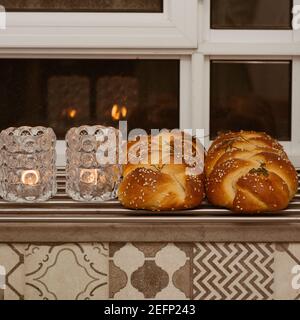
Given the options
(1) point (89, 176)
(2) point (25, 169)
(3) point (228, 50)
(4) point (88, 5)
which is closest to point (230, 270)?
(1) point (89, 176)

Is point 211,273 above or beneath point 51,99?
beneath

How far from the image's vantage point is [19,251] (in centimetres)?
138

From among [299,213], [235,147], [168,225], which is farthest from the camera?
[235,147]

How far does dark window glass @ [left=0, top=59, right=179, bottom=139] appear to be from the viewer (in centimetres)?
196

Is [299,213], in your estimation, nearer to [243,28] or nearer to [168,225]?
[168,225]

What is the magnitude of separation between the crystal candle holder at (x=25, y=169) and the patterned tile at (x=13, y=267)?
0.70 ft

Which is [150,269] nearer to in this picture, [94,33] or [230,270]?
[230,270]

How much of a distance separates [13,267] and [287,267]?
1.64 ft

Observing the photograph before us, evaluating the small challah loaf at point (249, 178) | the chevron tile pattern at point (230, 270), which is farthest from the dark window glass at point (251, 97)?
the chevron tile pattern at point (230, 270)

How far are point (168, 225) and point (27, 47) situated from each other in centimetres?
73

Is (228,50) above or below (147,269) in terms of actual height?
above

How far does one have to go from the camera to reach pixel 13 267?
1.38 m
